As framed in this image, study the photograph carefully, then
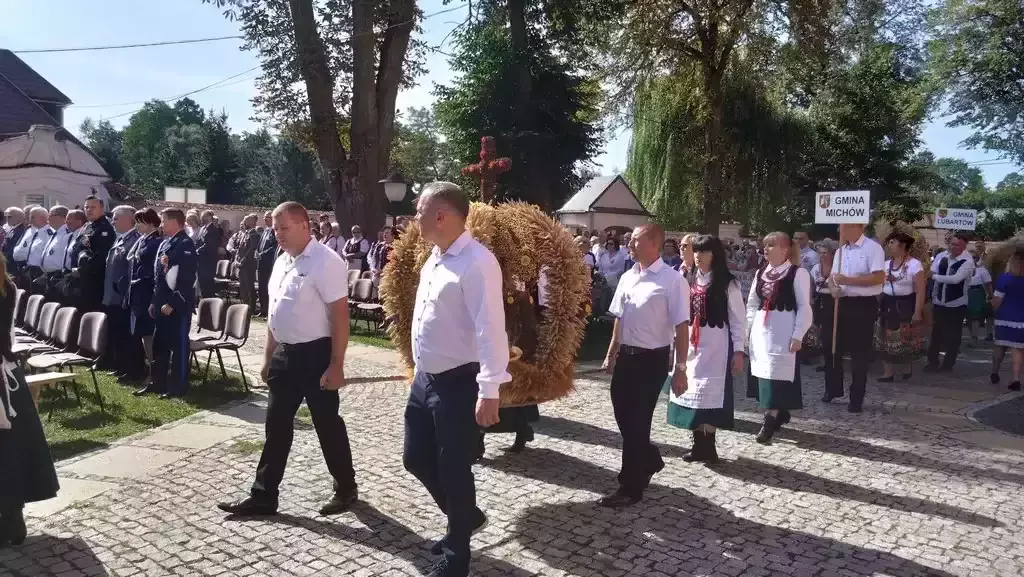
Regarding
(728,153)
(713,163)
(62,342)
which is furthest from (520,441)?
(728,153)

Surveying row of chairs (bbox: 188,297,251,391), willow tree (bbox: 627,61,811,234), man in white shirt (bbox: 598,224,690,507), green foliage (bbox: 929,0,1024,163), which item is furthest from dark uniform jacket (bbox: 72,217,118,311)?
green foliage (bbox: 929,0,1024,163)

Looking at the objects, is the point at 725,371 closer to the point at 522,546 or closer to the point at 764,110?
the point at 522,546

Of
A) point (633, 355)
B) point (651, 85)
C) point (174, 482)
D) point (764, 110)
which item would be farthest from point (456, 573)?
point (764, 110)

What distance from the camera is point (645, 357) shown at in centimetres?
521

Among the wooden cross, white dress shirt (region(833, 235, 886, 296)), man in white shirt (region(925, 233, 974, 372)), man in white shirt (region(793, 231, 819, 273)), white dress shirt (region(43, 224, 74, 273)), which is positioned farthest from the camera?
man in white shirt (region(793, 231, 819, 273))

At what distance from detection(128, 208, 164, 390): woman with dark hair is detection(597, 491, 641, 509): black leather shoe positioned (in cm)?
543

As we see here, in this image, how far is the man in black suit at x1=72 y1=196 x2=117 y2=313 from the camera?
889cm

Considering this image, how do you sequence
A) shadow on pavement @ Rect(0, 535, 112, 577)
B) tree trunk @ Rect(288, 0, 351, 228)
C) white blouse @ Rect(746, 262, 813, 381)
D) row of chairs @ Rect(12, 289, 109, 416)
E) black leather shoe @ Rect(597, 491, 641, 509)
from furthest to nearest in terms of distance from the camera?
1. tree trunk @ Rect(288, 0, 351, 228)
2. row of chairs @ Rect(12, 289, 109, 416)
3. white blouse @ Rect(746, 262, 813, 381)
4. black leather shoe @ Rect(597, 491, 641, 509)
5. shadow on pavement @ Rect(0, 535, 112, 577)

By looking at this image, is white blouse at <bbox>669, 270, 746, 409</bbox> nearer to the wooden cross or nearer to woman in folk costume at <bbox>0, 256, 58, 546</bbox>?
the wooden cross

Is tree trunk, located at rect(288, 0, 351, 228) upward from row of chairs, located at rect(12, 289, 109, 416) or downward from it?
upward

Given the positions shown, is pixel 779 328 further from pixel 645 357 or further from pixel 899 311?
pixel 899 311

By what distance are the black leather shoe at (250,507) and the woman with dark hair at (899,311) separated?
349 inches

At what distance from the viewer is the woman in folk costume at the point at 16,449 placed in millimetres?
4188

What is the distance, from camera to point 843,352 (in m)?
8.44
